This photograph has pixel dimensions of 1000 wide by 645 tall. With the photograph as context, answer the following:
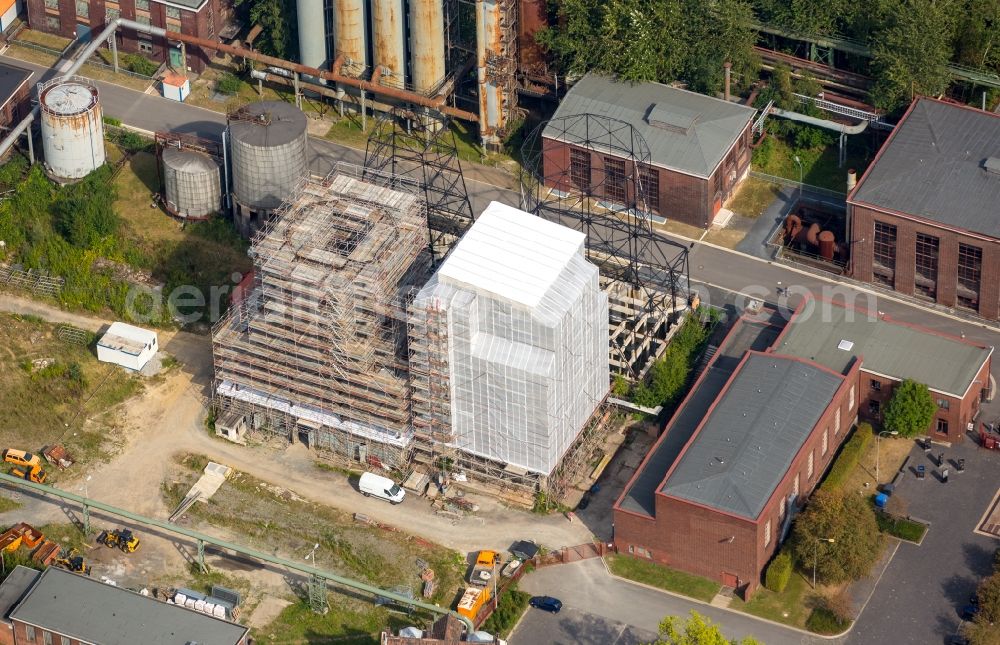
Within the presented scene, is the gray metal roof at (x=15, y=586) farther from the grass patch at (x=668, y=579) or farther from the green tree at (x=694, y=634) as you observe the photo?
the green tree at (x=694, y=634)

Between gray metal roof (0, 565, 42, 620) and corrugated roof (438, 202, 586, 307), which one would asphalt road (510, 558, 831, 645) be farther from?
gray metal roof (0, 565, 42, 620)

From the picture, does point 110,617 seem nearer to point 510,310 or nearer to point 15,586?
point 15,586

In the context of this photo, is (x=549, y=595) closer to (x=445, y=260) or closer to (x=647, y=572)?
(x=647, y=572)

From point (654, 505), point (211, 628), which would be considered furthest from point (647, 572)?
point (211, 628)

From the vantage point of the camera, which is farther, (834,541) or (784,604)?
(784,604)

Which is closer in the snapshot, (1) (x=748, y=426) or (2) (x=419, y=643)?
(2) (x=419, y=643)

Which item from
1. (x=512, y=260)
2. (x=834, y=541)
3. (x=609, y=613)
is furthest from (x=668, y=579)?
(x=512, y=260)
